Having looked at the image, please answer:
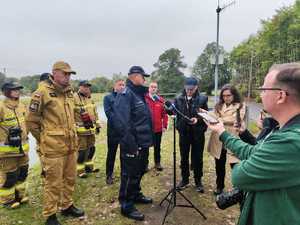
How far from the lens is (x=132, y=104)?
3.66m

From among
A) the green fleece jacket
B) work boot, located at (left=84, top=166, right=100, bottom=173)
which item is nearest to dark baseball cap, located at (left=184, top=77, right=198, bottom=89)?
work boot, located at (left=84, top=166, right=100, bottom=173)

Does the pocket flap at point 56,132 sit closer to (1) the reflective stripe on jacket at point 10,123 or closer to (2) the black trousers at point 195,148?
(1) the reflective stripe on jacket at point 10,123

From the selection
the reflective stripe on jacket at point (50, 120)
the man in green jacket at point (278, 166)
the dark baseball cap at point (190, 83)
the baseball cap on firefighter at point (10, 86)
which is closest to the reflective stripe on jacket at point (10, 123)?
the baseball cap on firefighter at point (10, 86)

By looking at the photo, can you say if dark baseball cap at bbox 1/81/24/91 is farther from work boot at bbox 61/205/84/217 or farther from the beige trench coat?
the beige trench coat

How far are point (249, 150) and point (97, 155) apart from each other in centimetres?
632

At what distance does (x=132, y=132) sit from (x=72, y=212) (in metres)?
1.58

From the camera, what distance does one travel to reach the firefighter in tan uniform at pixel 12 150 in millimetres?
4039

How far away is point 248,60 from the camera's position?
184 feet

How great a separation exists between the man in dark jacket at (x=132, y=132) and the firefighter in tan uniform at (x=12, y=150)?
6.02ft

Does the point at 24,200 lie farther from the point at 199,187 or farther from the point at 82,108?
the point at 199,187

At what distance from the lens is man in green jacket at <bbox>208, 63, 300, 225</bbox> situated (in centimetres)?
113

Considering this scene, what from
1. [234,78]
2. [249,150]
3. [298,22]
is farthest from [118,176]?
[234,78]

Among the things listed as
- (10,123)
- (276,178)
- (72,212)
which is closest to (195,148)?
(72,212)

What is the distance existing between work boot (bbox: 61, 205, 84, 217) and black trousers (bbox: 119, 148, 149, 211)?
656mm
